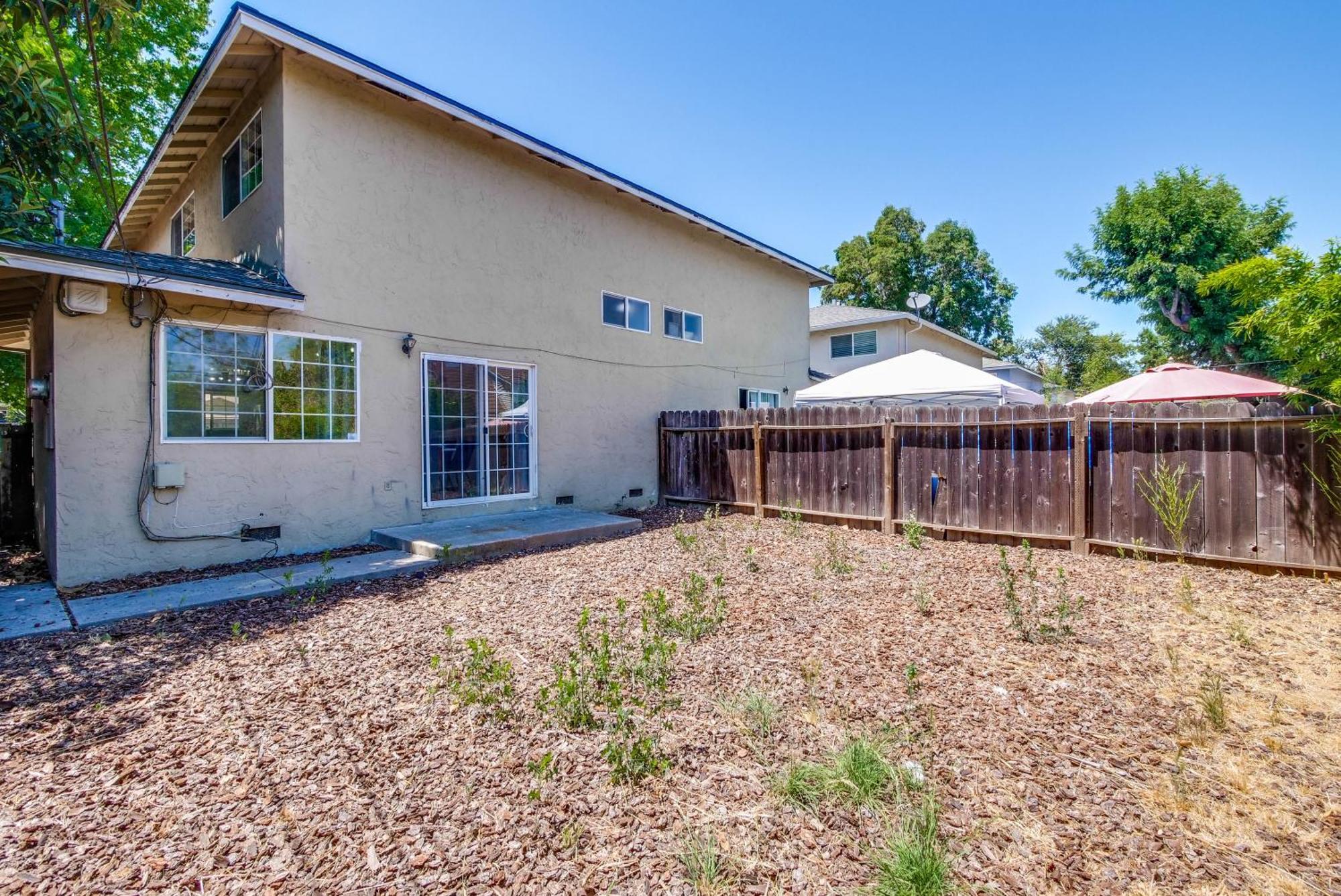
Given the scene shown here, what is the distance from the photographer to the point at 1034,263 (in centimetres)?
2544

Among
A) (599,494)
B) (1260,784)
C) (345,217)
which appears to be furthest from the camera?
(599,494)

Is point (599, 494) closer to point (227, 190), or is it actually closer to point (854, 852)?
point (227, 190)

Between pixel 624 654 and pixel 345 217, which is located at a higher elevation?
pixel 345 217

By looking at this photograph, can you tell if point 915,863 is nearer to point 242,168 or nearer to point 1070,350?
point 242,168

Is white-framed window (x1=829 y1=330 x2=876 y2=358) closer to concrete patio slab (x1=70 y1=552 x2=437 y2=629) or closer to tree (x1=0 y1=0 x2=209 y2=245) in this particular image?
concrete patio slab (x1=70 y1=552 x2=437 y2=629)

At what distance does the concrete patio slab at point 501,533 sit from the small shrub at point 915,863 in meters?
5.37

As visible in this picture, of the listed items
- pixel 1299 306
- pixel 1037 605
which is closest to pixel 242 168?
pixel 1037 605

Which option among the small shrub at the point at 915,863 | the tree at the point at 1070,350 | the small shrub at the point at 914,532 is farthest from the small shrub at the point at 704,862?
the tree at the point at 1070,350

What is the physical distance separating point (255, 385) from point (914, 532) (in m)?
7.71

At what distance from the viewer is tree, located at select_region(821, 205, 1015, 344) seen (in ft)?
102

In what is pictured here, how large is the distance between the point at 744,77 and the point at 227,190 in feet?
29.1

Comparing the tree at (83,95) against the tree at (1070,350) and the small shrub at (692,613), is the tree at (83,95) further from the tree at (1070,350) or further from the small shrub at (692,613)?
the tree at (1070,350)

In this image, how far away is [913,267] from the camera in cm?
3183

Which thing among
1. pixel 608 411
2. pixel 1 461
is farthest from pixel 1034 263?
pixel 1 461
